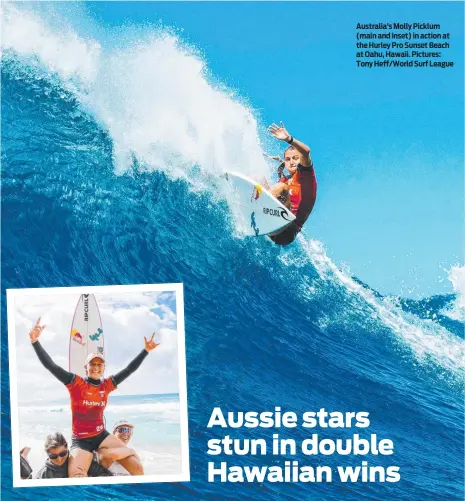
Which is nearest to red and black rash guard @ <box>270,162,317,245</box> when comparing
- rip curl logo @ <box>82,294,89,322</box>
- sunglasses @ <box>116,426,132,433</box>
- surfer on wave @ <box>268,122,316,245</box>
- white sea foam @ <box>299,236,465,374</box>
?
surfer on wave @ <box>268,122,316,245</box>

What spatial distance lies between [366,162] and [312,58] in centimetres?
110

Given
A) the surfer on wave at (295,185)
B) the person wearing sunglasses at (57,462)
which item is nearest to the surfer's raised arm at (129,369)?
the person wearing sunglasses at (57,462)

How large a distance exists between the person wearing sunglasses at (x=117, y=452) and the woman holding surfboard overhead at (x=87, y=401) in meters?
0.04

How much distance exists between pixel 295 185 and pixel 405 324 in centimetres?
177

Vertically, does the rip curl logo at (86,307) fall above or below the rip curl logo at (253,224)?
below

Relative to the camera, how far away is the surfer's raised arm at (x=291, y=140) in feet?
18.4

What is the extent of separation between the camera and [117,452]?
5.23m

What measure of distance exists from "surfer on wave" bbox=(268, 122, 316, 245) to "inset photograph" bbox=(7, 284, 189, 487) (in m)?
1.57

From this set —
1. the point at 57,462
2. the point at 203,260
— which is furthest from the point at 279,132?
the point at 57,462

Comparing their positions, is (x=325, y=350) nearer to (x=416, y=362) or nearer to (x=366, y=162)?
(x=416, y=362)

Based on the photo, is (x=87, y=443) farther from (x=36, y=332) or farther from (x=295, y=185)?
(x=295, y=185)

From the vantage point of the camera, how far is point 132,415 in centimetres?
522

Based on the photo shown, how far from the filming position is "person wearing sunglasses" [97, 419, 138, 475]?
205 inches

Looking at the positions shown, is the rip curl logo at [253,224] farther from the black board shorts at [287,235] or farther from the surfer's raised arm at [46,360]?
the surfer's raised arm at [46,360]
